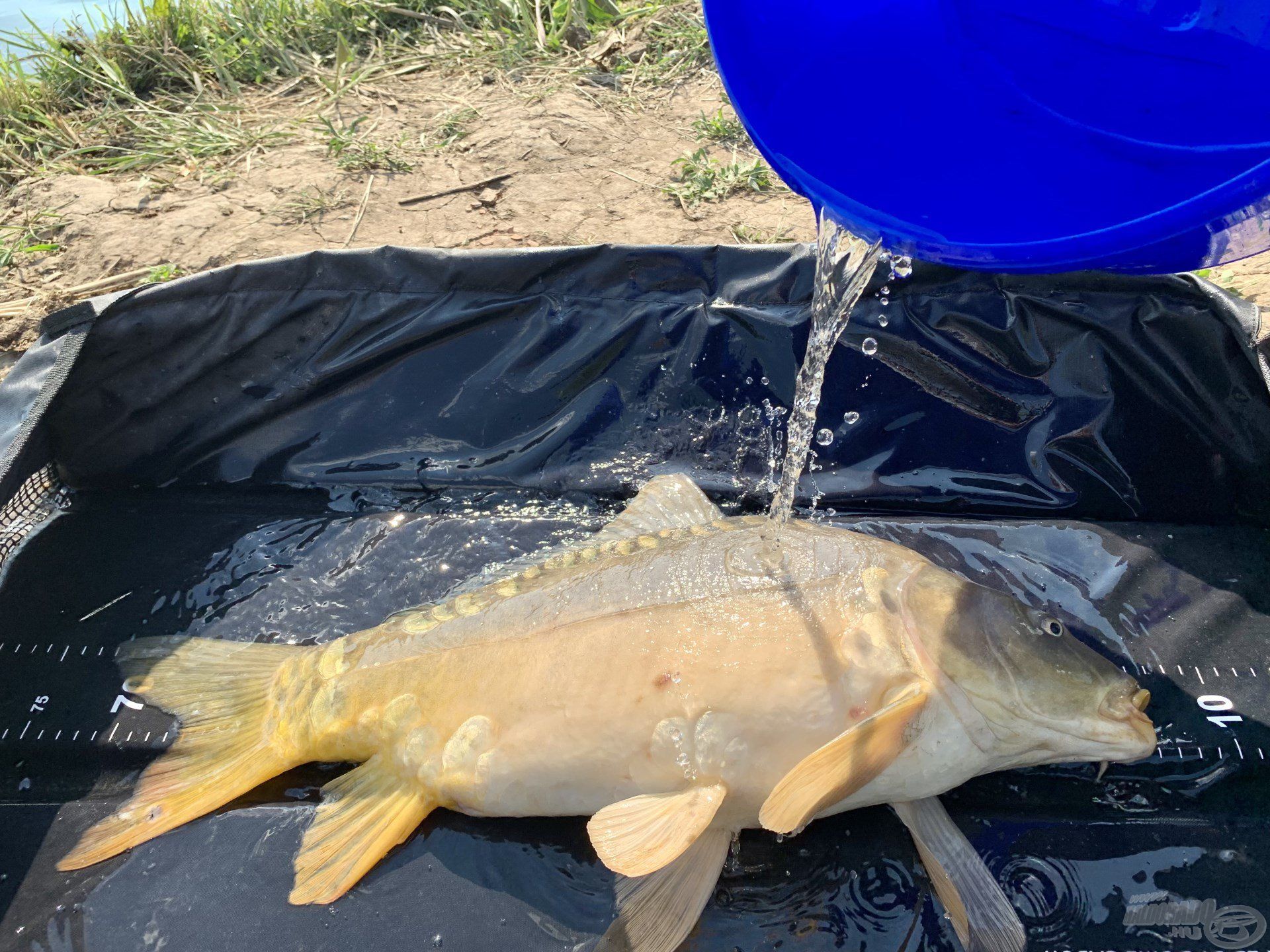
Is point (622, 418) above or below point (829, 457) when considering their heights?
above

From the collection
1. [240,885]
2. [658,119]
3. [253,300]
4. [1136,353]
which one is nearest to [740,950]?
[240,885]

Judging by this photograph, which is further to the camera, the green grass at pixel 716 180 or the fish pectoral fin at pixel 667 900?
the green grass at pixel 716 180

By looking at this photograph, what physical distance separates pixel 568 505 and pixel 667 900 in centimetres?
148

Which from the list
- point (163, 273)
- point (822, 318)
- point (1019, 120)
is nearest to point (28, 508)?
point (163, 273)

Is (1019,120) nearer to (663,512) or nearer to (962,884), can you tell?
(663,512)

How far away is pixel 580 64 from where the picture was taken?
219 inches

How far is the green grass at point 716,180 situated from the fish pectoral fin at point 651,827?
3049mm

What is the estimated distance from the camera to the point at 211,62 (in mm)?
5688

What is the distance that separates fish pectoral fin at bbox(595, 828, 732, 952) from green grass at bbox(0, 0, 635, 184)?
394 cm

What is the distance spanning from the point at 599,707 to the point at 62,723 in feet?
4.99

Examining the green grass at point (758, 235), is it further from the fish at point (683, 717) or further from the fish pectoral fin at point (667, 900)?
the fish pectoral fin at point (667, 900)

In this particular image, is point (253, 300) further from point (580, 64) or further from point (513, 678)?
point (580, 64)

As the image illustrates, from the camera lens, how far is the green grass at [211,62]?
4.97 metres

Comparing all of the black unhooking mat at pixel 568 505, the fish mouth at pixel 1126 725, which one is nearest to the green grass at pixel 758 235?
the black unhooking mat at pixel 568 505
